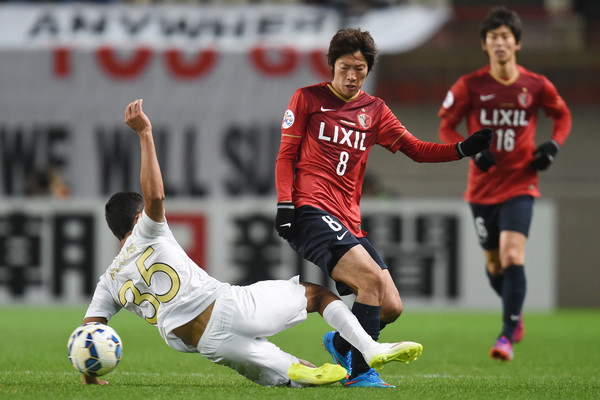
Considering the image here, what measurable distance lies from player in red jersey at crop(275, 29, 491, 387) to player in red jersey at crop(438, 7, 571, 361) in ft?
Answer: 6.35

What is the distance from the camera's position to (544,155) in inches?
286

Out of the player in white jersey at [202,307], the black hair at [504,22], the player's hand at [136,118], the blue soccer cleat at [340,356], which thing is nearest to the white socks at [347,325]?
A: the player in white jersey at [202,307]

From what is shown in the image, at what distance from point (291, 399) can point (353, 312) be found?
0.85 m

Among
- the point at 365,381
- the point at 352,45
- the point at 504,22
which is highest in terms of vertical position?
the point at 504,22

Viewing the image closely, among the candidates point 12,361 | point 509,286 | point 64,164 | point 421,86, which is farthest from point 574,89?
point 12,361

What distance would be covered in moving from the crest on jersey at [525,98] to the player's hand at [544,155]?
1.18 feet

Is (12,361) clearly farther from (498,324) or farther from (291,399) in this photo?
(498,324)

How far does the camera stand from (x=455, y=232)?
1302 centimetres

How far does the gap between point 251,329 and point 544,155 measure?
3370 millimetres

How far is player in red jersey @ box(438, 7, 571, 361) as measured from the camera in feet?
23.9

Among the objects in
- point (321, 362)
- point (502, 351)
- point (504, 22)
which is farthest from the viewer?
point (504, 22)

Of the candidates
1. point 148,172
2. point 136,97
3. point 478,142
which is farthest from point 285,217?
point 136,97

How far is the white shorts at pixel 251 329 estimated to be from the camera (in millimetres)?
4816

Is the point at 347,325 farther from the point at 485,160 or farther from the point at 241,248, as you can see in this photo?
the point at 241,248
